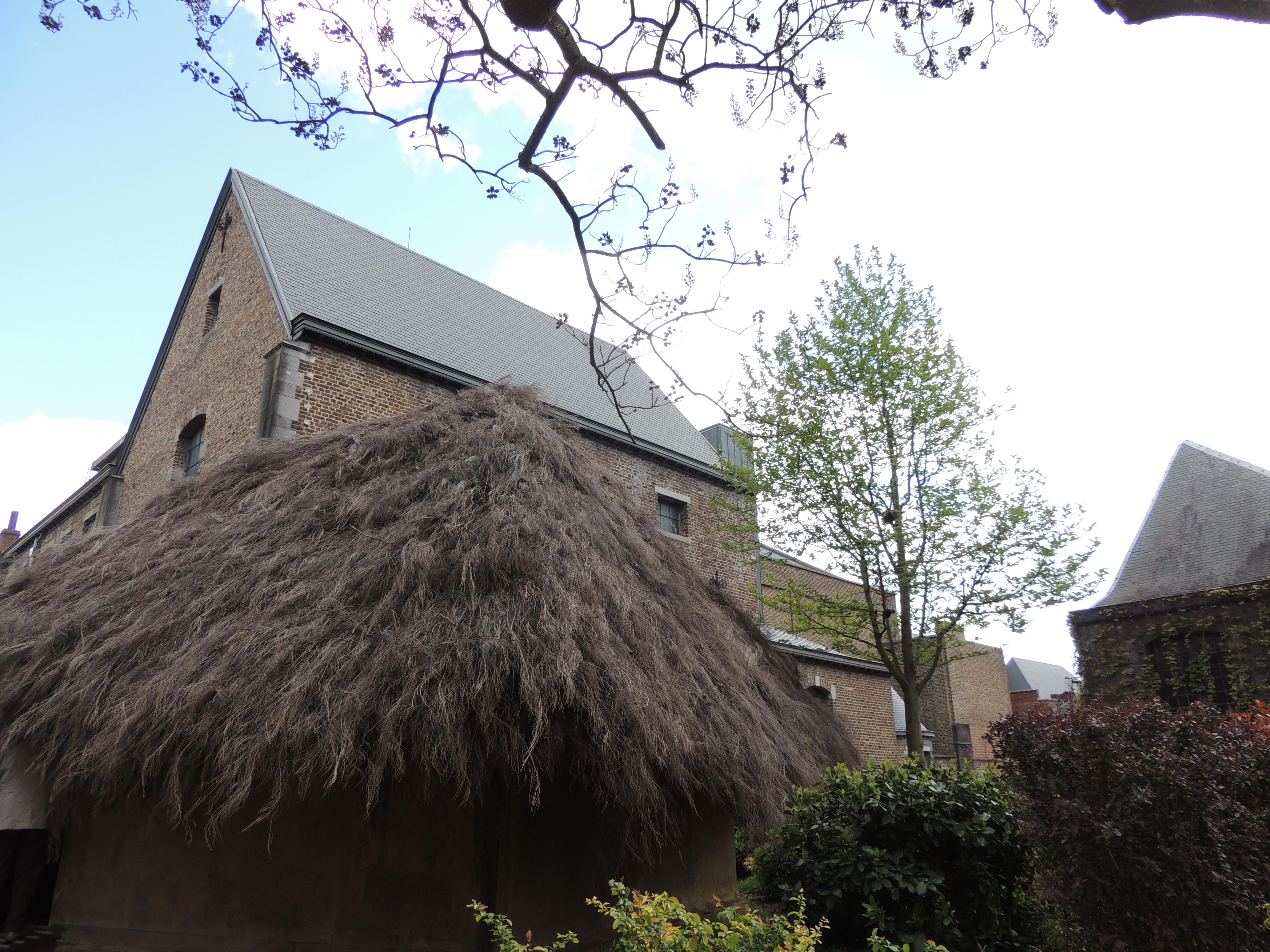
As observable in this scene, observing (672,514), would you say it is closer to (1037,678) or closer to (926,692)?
(926,692)

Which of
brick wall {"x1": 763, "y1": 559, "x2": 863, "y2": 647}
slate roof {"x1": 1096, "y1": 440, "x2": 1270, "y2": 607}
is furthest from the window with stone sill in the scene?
brick wall {"x1": 763, "y1": 559, "x2": 863, "y2": 647}

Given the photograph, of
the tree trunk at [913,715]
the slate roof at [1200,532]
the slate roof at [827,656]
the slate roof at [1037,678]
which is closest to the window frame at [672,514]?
the slate roof at [827,656]

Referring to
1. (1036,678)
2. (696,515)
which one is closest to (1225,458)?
(696,515)

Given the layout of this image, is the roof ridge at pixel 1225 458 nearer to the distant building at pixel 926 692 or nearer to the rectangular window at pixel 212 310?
the distant building at pixel 926 692

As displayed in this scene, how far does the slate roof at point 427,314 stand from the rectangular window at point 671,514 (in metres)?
1.07

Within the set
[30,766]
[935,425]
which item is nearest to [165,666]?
[30,766]

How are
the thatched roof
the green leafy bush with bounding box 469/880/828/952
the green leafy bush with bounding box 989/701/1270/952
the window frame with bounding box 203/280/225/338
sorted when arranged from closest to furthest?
1. the green leafy bush with bounding box 469/880/828/952
2. the green leafy bush with bounding box 989/701/1270/952
3. the thatched roof
4. the window frame with bounding box 203/280/225/338

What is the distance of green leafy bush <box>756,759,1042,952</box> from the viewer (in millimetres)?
5746

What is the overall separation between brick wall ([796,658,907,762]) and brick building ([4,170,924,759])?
0.14 feet

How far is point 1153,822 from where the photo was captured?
4656 millimetres

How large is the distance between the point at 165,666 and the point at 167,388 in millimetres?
12825

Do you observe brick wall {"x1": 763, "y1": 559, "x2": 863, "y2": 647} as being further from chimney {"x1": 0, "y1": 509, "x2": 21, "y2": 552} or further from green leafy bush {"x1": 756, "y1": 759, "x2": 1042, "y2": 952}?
chimney {"x1": 0, "y1": 509, "x2": 21, "y2": 552}

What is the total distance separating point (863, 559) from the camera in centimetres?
1168

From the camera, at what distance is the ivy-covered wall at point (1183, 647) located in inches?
632
